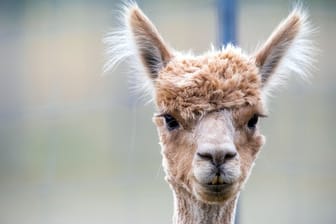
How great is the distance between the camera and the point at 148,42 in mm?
3965

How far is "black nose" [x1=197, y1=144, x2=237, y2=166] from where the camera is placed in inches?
134

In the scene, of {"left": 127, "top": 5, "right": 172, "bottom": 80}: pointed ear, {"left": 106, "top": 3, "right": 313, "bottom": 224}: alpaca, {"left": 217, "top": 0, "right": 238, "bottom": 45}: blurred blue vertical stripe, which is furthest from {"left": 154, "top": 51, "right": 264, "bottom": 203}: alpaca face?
{"left": 217, "top": 0, "right": 238, "bottom": 45}: blurred blue vertical stripe

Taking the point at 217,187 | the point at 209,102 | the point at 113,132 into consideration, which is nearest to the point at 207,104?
the point at 209,102

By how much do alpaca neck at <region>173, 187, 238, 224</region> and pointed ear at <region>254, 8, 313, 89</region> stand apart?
55 cm

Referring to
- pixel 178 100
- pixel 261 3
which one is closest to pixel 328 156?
pixel 261 3

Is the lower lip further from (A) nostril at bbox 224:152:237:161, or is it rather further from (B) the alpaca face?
(A) nostril at bbox 224:152:237:161

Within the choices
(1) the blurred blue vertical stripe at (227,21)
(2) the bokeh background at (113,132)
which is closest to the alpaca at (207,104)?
(1) the blurred blue vertical stripe at (227,21)

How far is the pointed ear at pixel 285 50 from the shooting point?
396 cm

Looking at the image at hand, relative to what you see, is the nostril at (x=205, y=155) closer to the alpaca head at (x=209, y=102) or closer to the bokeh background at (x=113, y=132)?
the alpaca head at (x=209, y=102)

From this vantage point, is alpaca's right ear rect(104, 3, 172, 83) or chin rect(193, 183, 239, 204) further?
alpaca's right ear rect(104, 3, 172, 83)

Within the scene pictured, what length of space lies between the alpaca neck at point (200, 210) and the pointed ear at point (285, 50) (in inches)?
21.7

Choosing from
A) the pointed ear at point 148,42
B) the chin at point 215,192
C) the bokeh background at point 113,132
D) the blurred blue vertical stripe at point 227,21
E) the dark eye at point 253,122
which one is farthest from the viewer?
the bokeh background at point 113,132

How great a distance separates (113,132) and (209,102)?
4825 mm

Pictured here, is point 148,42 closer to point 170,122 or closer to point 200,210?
point 170,122
